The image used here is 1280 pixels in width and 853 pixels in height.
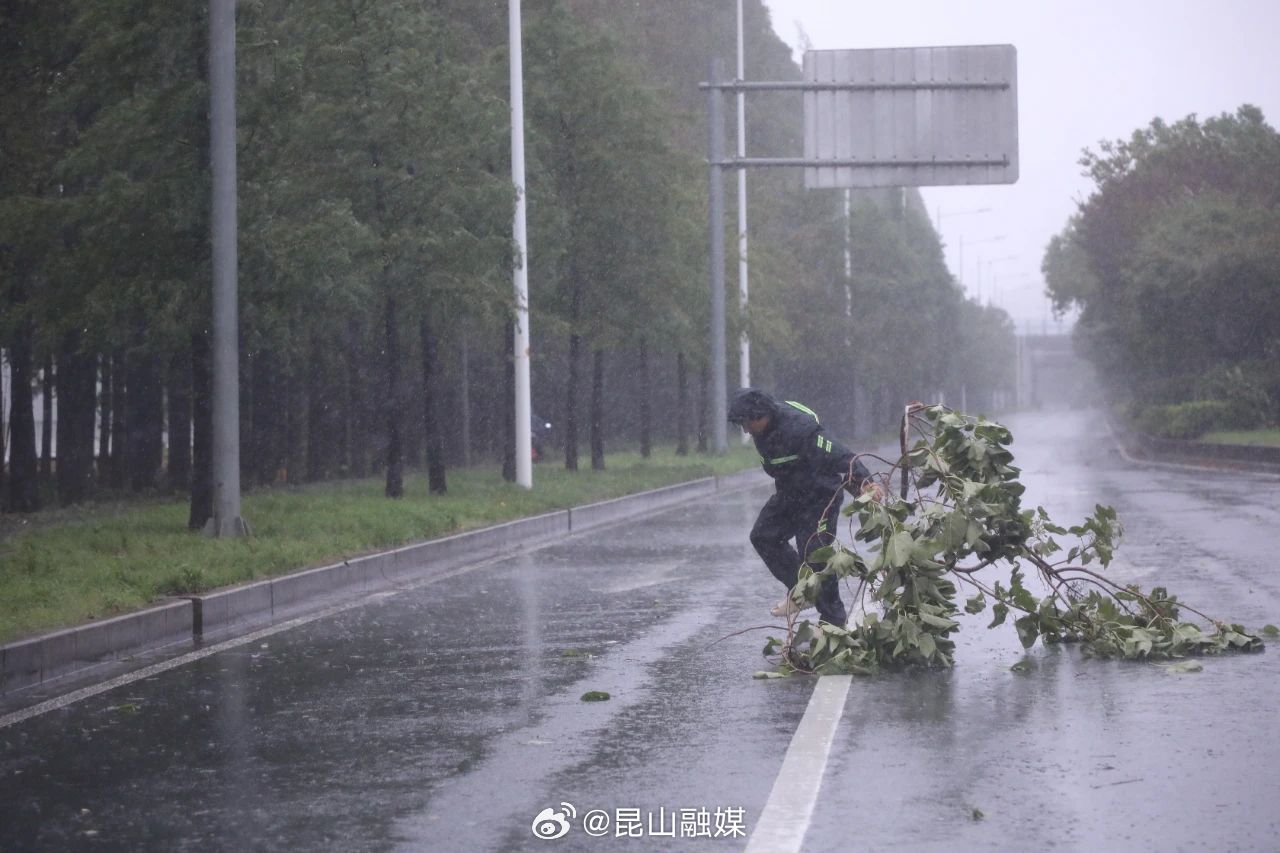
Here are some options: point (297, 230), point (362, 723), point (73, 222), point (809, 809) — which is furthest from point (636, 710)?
point (73, 222)

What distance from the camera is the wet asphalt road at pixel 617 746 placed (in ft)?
20.5

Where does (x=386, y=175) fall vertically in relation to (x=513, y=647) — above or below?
above

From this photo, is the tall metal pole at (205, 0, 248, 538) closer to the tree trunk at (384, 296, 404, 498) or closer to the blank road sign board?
the tree trunk at (384, 296, 404, 498)

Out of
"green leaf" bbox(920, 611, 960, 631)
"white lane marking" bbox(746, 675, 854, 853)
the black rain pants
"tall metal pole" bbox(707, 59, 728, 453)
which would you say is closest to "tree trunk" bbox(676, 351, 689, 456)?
"tall metal pole" bbox(707, 59, 728, 453)

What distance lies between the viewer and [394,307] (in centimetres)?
2631

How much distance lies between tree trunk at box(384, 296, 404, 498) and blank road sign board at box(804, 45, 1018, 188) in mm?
8637

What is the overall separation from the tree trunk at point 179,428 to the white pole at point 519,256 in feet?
26.2

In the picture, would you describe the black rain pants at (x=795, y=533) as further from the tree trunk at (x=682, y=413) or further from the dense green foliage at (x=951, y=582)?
the tree trunk at (x=682, y=413)

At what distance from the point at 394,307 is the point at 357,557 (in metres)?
10.5

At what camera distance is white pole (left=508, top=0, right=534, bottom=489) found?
26.6m

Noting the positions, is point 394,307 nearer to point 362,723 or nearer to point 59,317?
point 59,317

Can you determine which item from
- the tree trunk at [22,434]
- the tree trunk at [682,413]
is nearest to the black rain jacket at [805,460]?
the tree trunk at [22,434]

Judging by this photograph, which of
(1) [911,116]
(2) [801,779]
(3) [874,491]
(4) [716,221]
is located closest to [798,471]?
(3) [874,491]

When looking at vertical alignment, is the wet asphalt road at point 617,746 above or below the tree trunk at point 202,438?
below
